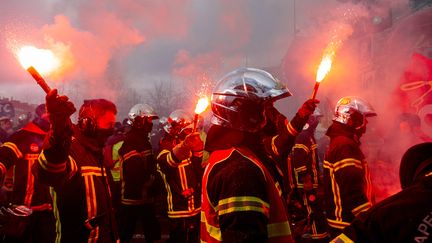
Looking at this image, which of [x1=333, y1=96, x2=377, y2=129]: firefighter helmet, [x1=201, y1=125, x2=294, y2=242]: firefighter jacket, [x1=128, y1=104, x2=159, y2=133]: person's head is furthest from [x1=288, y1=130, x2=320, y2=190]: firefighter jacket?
[x1=201, y1=125, x2=294, y2=242]: firefighter jacket

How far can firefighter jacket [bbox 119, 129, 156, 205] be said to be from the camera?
22.9ft

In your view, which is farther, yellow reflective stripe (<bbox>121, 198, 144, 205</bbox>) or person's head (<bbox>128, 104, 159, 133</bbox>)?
person's head (<bbox>128, 104, 159, 133</bbox>)

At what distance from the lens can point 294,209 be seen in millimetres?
6352

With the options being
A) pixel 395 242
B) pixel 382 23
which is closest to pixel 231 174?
pixel 395 242

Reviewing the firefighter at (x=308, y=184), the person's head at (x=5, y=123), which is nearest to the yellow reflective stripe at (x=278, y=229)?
the firefighter at (x=308, y=184)

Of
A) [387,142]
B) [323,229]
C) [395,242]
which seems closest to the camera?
[395,242]

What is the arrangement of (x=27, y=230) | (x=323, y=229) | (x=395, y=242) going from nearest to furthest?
(x=395, y=242) < (x=27, y=230) < (x=323, y=229)

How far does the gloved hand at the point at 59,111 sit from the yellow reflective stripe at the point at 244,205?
1478 millimetres

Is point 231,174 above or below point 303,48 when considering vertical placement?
below

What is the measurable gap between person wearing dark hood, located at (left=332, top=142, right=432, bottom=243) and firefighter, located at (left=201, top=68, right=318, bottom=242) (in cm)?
50

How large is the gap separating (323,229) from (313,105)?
11.0 feet

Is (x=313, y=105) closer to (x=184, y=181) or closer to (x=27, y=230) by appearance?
(x=184, y=181)

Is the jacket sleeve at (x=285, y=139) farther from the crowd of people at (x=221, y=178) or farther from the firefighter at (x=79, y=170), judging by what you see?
the firefighter at (x=79, y=170)

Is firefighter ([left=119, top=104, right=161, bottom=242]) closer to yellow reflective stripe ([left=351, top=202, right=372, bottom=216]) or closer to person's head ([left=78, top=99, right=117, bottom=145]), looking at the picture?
person's head ([left=78, top=99, right=117, bottom=145])
